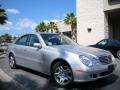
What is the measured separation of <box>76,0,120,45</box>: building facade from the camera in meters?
19.8

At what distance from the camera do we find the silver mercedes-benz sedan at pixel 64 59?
584cm

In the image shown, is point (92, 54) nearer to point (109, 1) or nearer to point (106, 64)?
point (106, 64)

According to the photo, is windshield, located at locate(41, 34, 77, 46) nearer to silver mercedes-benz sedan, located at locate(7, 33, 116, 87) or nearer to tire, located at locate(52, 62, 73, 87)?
silver mercedes-benz sedan, located at locate(7, 33, 116, 87)

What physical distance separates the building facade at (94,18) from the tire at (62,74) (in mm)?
13557

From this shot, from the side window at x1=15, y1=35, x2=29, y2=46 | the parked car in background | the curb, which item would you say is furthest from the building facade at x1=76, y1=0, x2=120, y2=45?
the curb

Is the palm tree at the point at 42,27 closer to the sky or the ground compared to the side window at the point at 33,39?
closer to the sky

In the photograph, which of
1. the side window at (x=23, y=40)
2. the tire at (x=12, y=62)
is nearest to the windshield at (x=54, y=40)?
the side window at (x=23, y=40)

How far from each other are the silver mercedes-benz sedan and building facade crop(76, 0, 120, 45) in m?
12.6

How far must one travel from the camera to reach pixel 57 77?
6406 millimetres

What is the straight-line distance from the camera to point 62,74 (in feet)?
20.6

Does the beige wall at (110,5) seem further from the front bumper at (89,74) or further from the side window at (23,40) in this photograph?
the front bumper at (89,74)

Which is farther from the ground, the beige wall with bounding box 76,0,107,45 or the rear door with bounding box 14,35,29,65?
the beige wall with bounding box 76,0,107,45

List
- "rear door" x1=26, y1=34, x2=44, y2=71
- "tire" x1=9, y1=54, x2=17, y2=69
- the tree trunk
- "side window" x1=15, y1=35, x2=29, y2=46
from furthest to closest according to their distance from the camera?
the tree trunk
"tire" x1=9, y1=54, x2=17, y2=69
"side window" x1=15, y1=35, x2=29, y2=46
"rear door" x1=26, y1=34, x2=44, y2=71

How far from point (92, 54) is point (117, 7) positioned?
1352 cm
